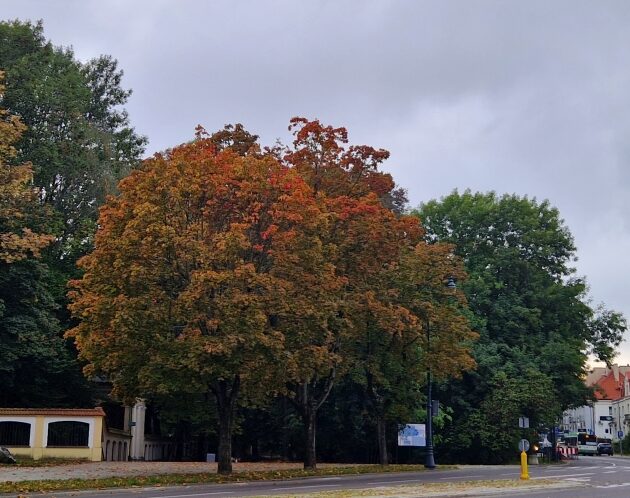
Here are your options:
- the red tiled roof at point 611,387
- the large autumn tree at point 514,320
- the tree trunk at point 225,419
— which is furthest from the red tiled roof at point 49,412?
the red tiled roof at point 611,387

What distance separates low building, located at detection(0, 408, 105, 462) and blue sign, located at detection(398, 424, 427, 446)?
15542 millimetres

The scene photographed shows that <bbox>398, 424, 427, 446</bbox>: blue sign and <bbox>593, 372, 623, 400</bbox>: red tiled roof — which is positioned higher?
<bbox>593, 372, 623, 400</bbox>: red tiled roof

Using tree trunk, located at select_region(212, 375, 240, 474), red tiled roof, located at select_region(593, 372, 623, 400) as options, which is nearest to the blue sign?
tree trunk, located at select_region(212, 375, 240, 474)

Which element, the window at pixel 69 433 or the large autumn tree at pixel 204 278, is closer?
the large autumn tree at pixel 204 278

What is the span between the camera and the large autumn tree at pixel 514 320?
50219 millimetres

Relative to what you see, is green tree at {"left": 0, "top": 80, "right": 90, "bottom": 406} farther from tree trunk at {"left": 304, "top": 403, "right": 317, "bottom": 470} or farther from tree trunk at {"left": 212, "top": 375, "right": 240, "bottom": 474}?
tree trunk at {"left": 304, "top": 403, "right": 317, "bottom": 470}

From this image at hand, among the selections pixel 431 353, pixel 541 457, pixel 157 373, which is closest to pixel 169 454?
pixel 541 457

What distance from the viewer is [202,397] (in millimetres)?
34938

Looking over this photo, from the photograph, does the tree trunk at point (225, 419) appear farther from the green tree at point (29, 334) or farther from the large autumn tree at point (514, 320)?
the large autumn tree at point (514, 320)

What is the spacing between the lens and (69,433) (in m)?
38.2

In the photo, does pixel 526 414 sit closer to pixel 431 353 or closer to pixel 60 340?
pixel 431 353

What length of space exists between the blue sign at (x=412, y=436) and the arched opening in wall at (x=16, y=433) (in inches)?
740

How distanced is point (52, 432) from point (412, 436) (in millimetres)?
18263

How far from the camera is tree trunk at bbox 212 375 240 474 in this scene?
2859 centimetres
